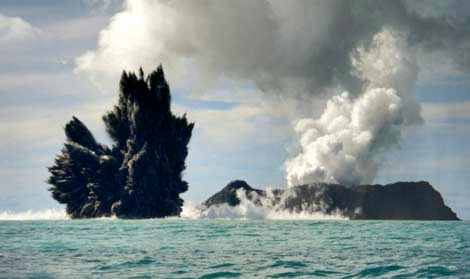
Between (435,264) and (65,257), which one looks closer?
(435,264)

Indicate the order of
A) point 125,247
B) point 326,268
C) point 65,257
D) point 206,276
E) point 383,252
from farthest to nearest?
point 125,247 → point 383,252 → point 65,257 → point 326,268 → point 206,276

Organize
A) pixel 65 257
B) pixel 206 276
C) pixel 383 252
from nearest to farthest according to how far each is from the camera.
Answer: pixel 206 276 → pixel 65 257 → pixel 383 252

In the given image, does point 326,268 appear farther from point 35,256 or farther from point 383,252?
point 35,256

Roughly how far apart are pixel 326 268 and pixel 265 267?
365 centimetres

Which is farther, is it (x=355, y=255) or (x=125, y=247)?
(x=125, y=247)

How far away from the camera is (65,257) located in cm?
4597

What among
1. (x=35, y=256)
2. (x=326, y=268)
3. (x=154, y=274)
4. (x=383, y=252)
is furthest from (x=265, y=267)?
(x=35, y=256)

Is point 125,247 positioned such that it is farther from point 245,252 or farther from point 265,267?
point 265,267

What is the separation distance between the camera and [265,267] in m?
38.3

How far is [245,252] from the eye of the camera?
4884cm

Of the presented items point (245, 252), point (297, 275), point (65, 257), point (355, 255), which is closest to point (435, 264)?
point (355, 255)

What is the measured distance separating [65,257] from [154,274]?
528 inches

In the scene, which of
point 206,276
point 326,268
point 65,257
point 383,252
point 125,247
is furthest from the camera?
point 125,247

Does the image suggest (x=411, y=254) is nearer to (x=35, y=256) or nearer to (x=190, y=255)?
(x=190, y=255)
